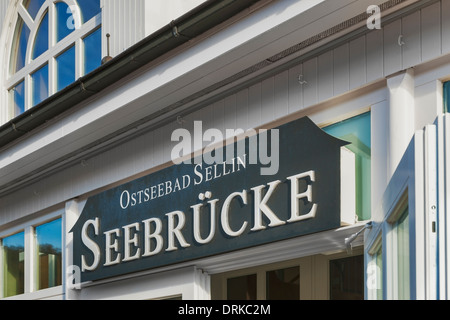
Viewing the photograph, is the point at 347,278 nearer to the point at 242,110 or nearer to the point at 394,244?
the point at 242,110

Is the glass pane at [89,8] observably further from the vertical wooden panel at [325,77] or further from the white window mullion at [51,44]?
the vertical wooden panel at [325,77]

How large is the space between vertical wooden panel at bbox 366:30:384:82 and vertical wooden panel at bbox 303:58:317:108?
62cm

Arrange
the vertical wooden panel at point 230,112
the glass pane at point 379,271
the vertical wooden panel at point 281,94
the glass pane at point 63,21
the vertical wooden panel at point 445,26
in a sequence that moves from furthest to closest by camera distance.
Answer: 1. the glass pane at point 63,21
2. the vertical wooden panel at point 230,112
3. the vertical wooden panel at point 281,94
4. the vertical wooden panel at point 445,26
5. the glass pane at point 379,271

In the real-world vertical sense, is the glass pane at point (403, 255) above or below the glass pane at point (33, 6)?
below

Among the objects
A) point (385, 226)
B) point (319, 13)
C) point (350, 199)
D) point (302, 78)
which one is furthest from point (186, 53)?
point (385, 226)

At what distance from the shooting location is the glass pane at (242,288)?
10688 millimetres

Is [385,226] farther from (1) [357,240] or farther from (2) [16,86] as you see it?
(2) [16,86]

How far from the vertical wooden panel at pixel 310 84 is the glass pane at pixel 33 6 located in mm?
6118

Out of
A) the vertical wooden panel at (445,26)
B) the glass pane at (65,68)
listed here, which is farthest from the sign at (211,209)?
the glass pane at (65,68)

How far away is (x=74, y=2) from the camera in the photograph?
35.3ft

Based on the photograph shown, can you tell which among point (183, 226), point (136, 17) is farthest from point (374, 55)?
point (136, 17)

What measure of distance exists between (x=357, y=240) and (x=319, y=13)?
1.90 metres

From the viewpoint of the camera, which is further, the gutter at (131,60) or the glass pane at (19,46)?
the glass pane at (19,46)

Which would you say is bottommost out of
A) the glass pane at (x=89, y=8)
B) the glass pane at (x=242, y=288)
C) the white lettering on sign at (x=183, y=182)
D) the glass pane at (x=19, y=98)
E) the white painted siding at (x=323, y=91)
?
the glass pane at (x=242, y=288)
